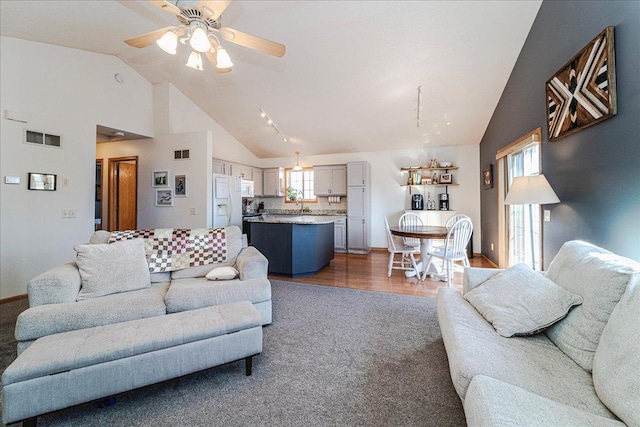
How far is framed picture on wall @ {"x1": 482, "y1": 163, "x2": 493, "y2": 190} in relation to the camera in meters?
4.75

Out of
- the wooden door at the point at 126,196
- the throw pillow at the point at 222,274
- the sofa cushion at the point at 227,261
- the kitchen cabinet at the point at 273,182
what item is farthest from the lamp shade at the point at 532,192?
the wooden door at the point at 126,196

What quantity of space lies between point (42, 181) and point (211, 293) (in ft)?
10.9

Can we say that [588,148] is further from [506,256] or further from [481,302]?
[506,256]

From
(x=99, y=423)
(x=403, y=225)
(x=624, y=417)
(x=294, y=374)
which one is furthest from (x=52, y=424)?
(x=403, y=225)

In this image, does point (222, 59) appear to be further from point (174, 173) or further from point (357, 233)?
point (357, 233)

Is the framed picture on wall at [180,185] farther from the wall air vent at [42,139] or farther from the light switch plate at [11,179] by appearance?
the light switch plate at [11,179]

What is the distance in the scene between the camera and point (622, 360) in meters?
0.98

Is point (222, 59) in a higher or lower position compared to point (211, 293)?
higher

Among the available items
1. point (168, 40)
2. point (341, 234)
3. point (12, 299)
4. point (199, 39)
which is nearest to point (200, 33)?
point (199, 39)

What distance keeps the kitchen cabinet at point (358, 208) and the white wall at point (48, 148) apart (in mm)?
4555

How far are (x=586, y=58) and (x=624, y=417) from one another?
2.48m

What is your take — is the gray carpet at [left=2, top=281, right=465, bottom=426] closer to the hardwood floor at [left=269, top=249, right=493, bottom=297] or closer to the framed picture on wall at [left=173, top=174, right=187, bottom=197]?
the hardwood floor at [left=269, top=249, right=493, bottom=297]

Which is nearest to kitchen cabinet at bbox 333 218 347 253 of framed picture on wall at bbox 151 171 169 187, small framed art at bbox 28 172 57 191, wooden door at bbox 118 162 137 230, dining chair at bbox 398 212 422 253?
dining chair at bbox 398 212 422 253

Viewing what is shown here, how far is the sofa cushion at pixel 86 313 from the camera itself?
67.4 inches
